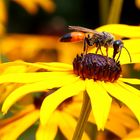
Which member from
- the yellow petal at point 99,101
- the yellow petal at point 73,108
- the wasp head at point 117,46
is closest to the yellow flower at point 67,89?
the yellow petal at point 99,101

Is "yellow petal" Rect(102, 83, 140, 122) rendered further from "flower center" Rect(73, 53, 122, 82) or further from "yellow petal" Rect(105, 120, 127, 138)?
"yellow petal" Rect(105, 120, 127, 138)

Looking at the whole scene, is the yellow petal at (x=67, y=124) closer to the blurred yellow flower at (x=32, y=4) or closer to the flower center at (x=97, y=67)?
the flower center at (x=97, y=67)

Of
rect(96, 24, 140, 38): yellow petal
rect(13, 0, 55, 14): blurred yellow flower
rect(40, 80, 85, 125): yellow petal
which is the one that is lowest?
rect(13, 0, 55, 14): blurred yellow flower

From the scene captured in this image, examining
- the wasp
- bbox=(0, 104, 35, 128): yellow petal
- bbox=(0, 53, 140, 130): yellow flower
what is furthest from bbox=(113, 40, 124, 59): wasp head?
bbox=(0, 104, 35, 128): yellow petal

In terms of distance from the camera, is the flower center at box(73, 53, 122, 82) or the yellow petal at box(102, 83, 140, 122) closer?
the yellow petal at box(102, 83, 140, 122)

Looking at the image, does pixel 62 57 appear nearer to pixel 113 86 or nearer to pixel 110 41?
pixel 110 41

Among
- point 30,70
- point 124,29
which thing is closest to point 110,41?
point 124,29
